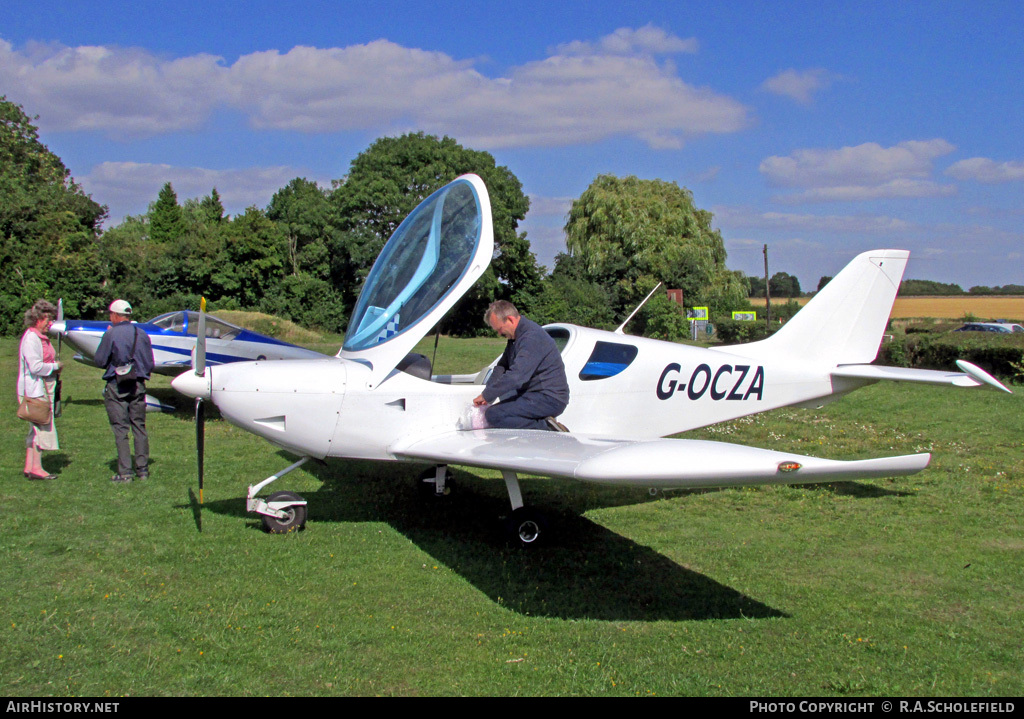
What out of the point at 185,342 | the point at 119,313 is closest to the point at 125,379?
the point at 119,313

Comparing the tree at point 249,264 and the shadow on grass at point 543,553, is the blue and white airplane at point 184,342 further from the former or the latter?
the tree at point 249,264

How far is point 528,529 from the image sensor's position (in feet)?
19.2

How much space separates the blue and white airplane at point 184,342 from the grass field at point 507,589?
4.02m

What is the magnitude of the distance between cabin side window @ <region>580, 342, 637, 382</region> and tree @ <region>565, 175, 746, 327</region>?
41587 mm

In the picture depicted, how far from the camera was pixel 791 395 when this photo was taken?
756 cm

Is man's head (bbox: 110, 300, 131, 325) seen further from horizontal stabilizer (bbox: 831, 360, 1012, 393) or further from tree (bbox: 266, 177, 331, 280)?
tree (bbox: 266, 177, 331, 280)

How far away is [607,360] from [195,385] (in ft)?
11.6

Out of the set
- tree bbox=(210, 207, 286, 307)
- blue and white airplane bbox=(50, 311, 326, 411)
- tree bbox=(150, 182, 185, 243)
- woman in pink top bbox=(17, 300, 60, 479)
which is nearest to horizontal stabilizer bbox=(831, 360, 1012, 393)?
woman in pink top bbox=(17, 300, 60, 479)

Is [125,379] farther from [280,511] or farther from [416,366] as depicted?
[416,366]

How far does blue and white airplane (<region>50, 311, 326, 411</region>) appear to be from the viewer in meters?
12.3

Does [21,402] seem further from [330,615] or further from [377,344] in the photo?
[330,615]

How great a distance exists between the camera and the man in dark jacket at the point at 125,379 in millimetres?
7574

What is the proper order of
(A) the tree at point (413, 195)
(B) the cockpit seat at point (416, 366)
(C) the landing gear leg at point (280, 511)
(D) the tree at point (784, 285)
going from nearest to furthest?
(C) the landing gear leg at point (280, 511) < (B) the cockpit seat at point (416, 366) < (A) the tree at point (413, 195) < (D) the tree at point (784, 285)

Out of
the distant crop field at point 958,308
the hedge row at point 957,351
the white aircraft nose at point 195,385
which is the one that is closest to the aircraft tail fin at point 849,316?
the white aircraft nose at point 195,385
